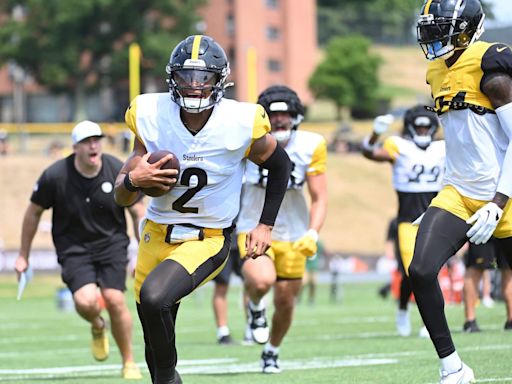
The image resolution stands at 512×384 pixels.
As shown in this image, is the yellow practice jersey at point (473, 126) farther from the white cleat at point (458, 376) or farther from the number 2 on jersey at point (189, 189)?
the number 2 on jersey at point (189, 189)

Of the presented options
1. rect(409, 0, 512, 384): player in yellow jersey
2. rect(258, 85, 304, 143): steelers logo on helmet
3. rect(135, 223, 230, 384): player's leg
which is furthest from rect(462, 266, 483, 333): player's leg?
rect(135, 223, 230, 384): player's leg

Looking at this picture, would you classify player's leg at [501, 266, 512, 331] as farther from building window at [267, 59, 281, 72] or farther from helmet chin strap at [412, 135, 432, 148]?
building window at [267, 59, 281, 72]

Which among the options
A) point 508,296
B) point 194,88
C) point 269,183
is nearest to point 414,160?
point 508,296

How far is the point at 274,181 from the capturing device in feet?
20.8

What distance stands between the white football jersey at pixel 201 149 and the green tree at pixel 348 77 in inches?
2590

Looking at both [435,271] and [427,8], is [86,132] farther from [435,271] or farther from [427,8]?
[435,271]

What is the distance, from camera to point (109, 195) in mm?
8781

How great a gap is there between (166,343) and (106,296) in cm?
293

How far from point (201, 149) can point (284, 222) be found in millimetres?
2696

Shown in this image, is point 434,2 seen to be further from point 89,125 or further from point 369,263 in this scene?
point 369,263

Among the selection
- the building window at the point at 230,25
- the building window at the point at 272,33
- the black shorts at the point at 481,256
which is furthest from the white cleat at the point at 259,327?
the building window at the point at 272,33

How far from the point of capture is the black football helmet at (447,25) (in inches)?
245

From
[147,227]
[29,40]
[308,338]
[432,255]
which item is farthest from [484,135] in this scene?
[29,40]

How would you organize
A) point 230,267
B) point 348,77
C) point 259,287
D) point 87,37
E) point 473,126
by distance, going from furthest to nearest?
point 348,77
point 87,37
point 230,267
point 259,287
point 473,126
